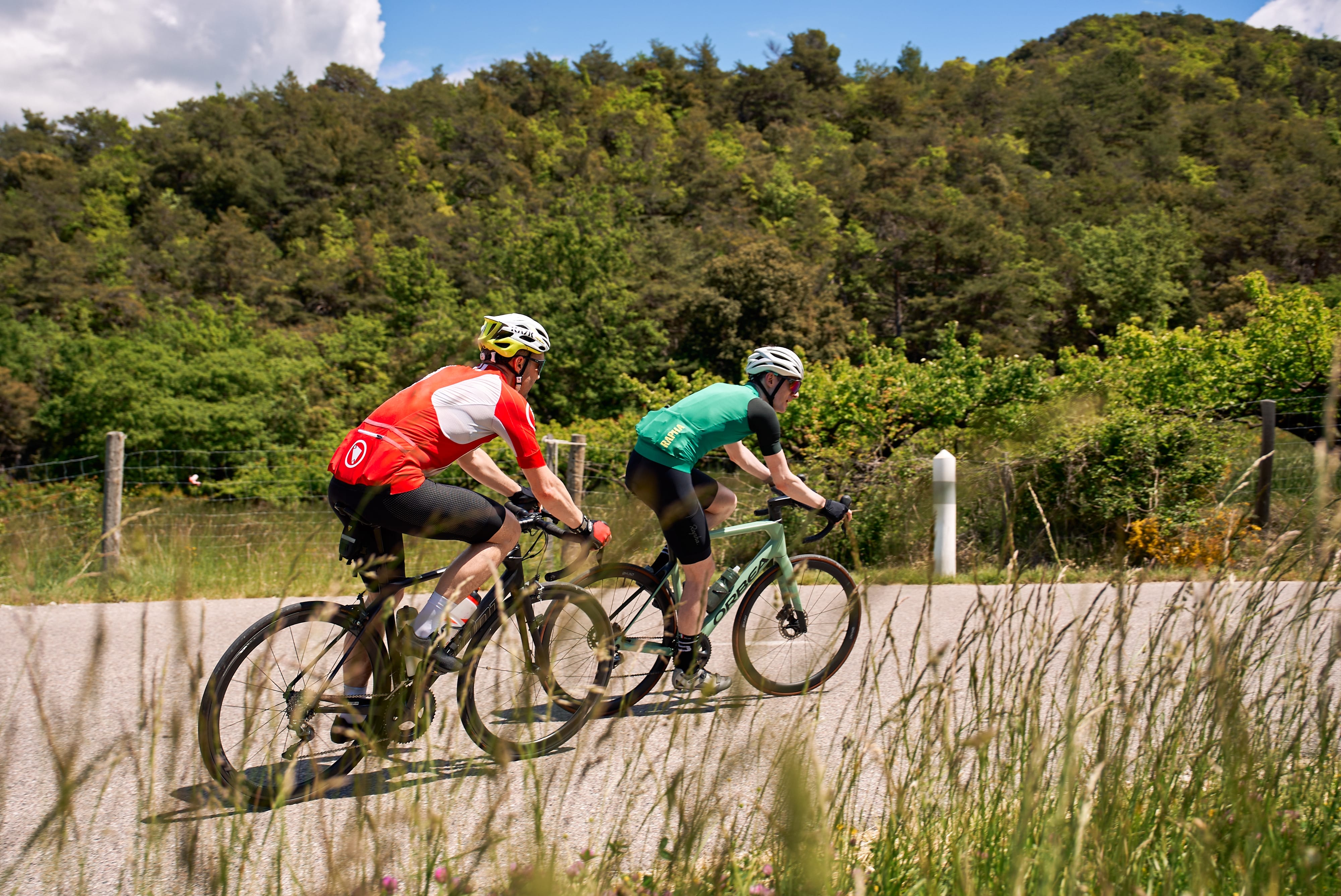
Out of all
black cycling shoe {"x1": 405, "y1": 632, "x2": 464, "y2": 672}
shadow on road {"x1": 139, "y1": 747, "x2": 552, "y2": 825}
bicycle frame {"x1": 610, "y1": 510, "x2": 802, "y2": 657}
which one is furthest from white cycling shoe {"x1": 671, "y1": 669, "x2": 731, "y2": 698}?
bicycle frame {"x1": 610, "y1": 510, "x2": 802, "y2": 657}

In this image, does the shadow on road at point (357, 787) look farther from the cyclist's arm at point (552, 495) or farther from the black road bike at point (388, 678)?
the cyclist's arm at point (552, 495)

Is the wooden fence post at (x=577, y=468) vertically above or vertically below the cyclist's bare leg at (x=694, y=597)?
above

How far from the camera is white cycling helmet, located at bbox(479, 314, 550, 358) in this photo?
4.09 metres

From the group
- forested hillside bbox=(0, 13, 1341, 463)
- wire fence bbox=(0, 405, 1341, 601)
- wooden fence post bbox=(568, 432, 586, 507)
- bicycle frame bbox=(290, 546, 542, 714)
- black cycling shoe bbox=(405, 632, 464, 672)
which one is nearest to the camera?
black cycling shoe bbox=(405, 632, 464, 672)

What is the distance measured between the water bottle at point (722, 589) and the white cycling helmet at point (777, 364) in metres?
1.03

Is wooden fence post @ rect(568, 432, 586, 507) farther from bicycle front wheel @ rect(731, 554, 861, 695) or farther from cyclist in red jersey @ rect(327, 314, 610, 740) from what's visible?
cyclist in red jersey @ rect(327, 314, 610, 740)

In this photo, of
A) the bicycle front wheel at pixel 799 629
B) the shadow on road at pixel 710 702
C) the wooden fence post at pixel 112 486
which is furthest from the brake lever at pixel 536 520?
the wooden fence post at pixel 112 486

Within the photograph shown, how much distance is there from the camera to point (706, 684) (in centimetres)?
214

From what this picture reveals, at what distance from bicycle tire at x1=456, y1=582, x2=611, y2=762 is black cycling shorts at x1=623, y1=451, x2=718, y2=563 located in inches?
24.7

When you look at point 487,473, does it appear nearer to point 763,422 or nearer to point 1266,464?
point 763,422

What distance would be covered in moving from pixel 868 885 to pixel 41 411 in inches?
1495

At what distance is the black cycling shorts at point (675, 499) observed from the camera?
4500mm

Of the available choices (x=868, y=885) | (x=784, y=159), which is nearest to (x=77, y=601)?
(x=868, y=885)

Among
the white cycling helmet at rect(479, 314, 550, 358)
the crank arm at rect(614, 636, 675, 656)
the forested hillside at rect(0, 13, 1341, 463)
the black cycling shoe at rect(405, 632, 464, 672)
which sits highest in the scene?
the forested hillside at rect(0, 13, 1341, 463)
